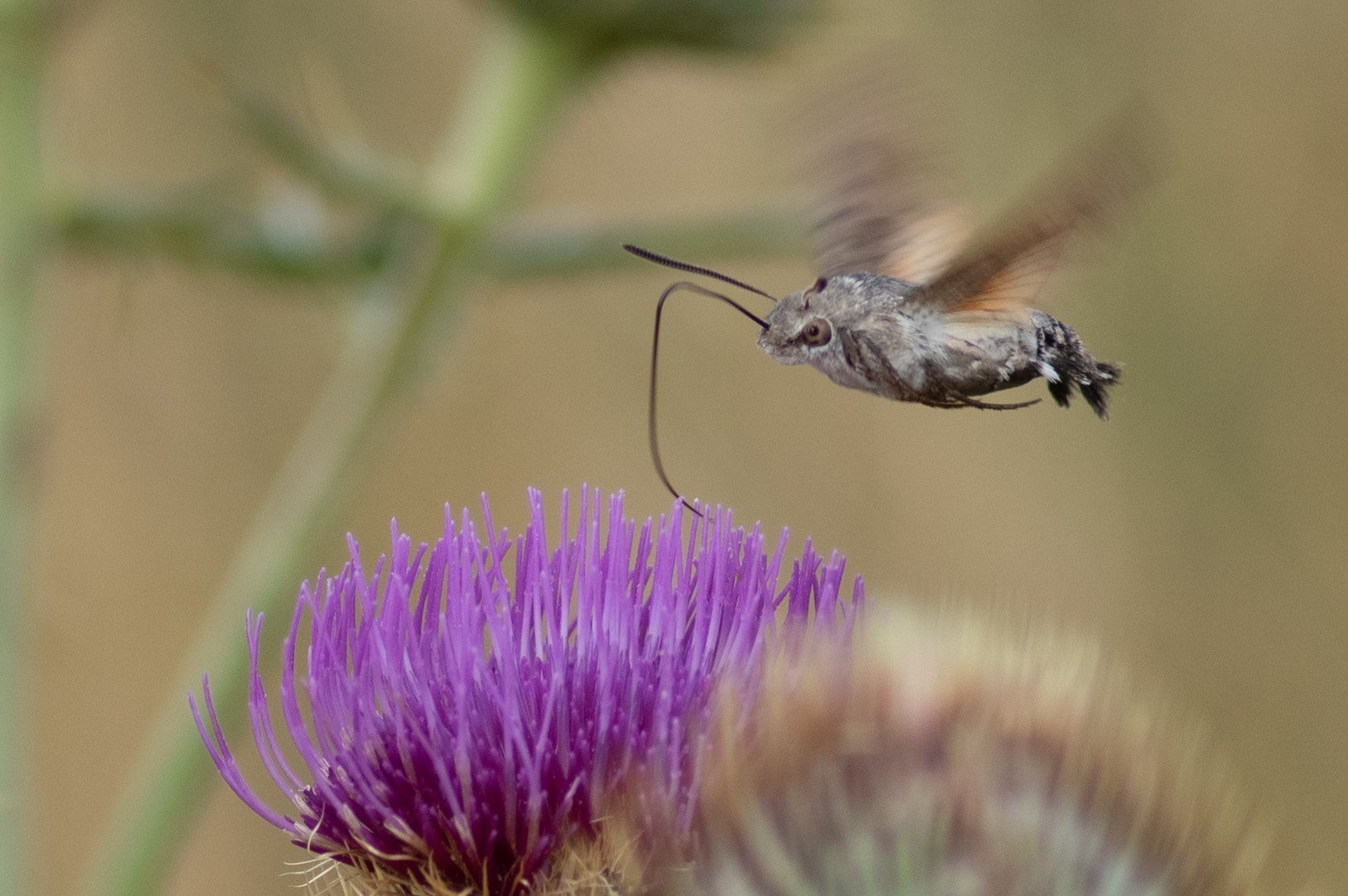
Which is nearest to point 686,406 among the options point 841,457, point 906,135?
point 841,457

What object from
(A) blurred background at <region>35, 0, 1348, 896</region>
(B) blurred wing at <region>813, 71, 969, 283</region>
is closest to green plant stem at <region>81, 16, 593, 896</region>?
Answer: (A) blurred background at <region>35, 0, 1348, 896</region>

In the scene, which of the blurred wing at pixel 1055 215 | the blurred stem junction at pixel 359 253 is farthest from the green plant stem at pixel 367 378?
the blurred wing at pixel 1055 215

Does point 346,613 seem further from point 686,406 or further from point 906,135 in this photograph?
point 686,406

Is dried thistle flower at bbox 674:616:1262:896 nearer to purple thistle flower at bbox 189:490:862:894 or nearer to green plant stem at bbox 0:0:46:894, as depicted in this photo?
purple thistle flower at bbox 189:490:862:894

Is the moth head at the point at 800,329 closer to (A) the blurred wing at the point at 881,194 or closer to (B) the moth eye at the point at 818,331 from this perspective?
(B) the moth eye at the point at 818,331

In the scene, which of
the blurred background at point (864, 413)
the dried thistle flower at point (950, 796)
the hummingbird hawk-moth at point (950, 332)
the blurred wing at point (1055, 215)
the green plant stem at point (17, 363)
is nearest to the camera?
the dried thistle flower at point (950, 796)

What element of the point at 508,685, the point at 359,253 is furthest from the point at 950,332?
the point at 359,253

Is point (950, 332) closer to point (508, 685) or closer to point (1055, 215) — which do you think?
point (1055, 215)
